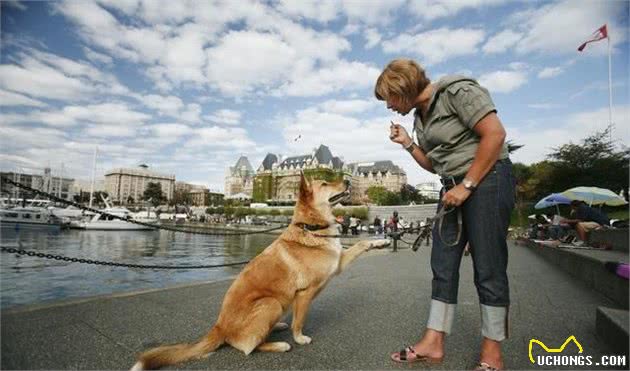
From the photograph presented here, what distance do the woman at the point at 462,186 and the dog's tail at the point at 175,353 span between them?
4.43ft

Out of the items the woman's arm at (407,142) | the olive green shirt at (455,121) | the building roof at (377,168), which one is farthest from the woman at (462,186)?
the building roof at (377,168)

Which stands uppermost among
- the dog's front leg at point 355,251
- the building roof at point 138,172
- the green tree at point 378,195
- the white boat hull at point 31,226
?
the building roof at point 138,172

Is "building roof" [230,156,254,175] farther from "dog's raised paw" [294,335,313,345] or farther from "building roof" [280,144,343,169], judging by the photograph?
"dog's raised paw" [294,335,313,345]

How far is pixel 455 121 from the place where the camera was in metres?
2.35

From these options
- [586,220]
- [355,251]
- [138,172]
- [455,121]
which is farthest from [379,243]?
[138,172]

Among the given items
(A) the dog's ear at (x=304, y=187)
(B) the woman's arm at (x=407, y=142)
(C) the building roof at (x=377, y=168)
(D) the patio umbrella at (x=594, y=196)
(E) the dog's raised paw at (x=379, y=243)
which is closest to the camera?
(B) the woman's arm at (x=407, y=142)

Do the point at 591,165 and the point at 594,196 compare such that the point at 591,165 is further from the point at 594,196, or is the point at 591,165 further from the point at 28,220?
the point at 28,220

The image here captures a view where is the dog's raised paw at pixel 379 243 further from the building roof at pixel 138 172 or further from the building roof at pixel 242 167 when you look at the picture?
the building roof at pixel 138 172

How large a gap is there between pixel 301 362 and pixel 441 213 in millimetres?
→ 1490

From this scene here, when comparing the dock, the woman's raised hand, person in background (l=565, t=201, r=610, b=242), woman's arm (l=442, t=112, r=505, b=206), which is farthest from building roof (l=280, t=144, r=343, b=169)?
woman's arm (l=442, t=112, r=505, b=206)

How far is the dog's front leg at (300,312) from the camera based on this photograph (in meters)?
2.87

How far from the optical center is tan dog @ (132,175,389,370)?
2.56m

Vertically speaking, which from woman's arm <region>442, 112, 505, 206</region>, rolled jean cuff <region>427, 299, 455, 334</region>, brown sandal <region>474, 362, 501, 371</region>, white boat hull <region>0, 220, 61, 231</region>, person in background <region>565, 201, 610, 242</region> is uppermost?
woman's arm <region>442, 112, 505, 206</region>

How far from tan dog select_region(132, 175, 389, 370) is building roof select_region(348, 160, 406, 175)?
4982 inches
